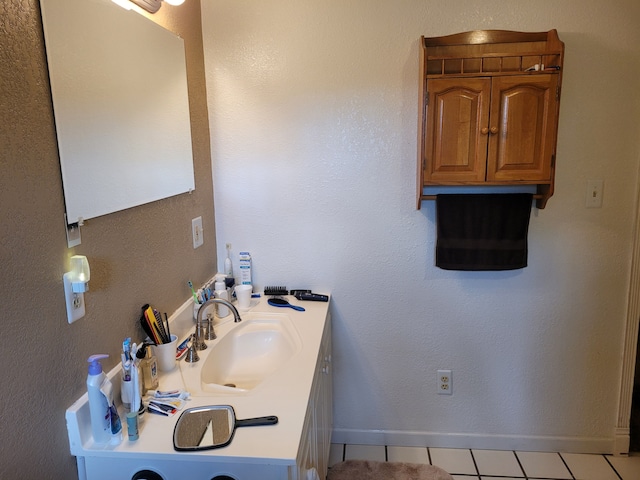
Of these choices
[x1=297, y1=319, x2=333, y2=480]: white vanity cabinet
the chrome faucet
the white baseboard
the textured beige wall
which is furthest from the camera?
the white baseboard

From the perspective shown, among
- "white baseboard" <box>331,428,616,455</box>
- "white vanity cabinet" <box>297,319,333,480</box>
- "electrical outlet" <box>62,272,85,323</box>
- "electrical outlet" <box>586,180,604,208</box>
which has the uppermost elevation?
"electrical outlet" <box>586,180,604,208</box>

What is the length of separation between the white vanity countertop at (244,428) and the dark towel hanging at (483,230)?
0.82 m

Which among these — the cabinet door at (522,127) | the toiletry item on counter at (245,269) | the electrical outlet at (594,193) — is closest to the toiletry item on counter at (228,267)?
the toiletry item on counter at (245,269)

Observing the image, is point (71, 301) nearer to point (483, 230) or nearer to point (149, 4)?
A: point (149, 4)

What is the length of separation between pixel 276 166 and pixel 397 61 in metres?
0.69

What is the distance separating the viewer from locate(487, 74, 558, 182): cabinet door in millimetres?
1792

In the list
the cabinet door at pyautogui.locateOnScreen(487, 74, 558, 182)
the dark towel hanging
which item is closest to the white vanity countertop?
the dark towel hanging

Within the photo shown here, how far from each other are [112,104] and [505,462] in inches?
87.9

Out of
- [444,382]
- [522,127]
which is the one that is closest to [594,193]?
[522,127]

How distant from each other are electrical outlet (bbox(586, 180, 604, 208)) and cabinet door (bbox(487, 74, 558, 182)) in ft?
0.94

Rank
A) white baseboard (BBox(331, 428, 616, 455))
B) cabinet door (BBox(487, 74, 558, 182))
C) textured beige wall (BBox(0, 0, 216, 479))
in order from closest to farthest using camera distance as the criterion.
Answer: textured beige wall (BBox(0, 0, 216, 479)) < cabinet door (BBox(487, 74, 558, 182)) < white baseboard (BBox(331, 428, 616, 455))

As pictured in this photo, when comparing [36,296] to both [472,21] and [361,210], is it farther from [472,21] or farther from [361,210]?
[472,21]

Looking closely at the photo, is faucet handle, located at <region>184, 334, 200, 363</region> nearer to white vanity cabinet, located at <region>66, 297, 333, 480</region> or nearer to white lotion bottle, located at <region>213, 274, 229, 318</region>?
white vanity cabinet, located at <region>66, 297, 333, 480</region>

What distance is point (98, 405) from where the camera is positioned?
42.5 inches
